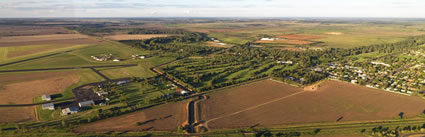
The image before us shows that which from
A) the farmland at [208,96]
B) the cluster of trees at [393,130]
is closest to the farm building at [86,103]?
the farmland at [208,96]

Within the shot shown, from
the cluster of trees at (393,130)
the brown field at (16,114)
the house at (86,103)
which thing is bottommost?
the cluster of trees at (393,130)

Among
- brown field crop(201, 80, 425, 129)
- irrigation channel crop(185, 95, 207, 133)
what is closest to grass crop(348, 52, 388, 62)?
brown field crop(201, 80, 425, 129)

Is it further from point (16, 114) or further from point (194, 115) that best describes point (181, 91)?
point (16, 114)

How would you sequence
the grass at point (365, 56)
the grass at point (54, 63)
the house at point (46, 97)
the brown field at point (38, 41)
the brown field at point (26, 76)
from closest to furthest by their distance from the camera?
the house at point (46, 97), the brown field at point (26, 76), the grass at point (54, 63), the grass at point (365, 56), the brown field at point (38, 41)

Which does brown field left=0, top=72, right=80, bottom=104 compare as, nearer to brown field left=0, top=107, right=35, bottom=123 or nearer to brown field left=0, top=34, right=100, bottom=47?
brown field left=0, top=107, right=35, bottom=123

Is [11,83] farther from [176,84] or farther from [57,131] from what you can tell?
[176,84]

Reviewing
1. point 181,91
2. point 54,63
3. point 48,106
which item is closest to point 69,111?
point 48,106

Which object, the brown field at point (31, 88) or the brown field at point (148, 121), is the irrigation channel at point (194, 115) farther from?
the brown field at point (31, 88)
